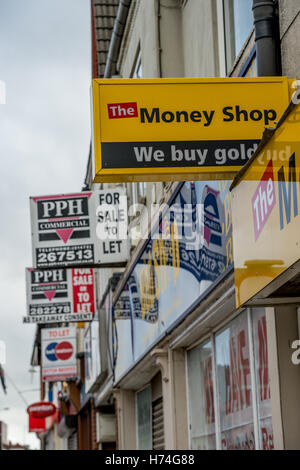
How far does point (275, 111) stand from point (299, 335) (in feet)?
5.89

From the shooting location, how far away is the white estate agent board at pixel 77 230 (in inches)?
563

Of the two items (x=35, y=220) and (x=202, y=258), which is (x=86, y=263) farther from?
Result: (x=202, y=258)

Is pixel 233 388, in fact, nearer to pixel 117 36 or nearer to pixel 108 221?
pixel 108 221

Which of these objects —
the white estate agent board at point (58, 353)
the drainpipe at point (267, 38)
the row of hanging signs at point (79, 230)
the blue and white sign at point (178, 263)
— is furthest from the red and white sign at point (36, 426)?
the drainpipe at point (267, 38)

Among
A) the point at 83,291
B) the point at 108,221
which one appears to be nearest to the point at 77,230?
the point at 108,221

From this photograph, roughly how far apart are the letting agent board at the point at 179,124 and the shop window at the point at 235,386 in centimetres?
261

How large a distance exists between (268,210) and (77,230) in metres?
9.53

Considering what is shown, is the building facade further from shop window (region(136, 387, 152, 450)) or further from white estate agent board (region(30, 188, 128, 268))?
white estate agent board (region(30, 188, 128, 268))

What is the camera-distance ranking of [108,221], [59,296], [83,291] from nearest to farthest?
[108,221] → [59,296] → [83,291]

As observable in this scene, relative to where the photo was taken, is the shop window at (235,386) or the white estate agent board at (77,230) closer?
the shop window at (235,386)

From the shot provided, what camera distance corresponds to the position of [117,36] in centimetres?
1508

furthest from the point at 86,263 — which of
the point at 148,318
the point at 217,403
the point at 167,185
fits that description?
the point at 217,403

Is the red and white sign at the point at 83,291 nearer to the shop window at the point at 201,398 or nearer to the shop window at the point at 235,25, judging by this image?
the shop window at the point at 201,398

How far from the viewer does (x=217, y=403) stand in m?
9.45
